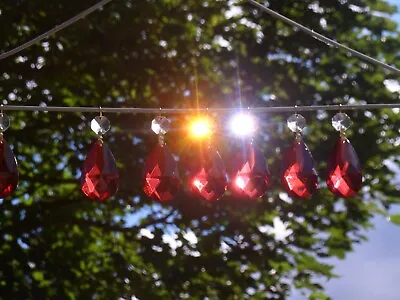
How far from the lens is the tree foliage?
11.1 meters

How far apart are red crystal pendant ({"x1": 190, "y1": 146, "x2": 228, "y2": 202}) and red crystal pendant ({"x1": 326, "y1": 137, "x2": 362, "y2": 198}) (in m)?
0.51

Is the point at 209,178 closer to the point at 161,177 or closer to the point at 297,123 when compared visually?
the point at 161,177

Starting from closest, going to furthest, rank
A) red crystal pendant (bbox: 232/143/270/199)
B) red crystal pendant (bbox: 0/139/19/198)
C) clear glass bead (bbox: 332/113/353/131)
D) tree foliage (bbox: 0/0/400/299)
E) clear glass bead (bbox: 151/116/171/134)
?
red crystal pendant (bbox: 0/139/19/198) → red crystal pendant (bbox: 232/143/270/199) → clear glass bead (bbox: 151/116/171/134) → clear glass bead (bbox: 332/113/353/131) → tree foliage (bbox: 0/0/400/299)

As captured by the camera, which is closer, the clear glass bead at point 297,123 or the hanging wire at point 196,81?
the clear glass bead at point 297,123

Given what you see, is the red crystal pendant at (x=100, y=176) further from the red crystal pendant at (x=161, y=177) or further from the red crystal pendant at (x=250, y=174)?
the red crystal pendant at (x=250, y=174)

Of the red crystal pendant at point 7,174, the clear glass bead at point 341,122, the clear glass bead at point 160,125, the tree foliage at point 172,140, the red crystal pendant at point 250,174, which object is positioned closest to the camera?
the red crystal pendant at point 7,174

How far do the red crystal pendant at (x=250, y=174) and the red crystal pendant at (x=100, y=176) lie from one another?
568 mm

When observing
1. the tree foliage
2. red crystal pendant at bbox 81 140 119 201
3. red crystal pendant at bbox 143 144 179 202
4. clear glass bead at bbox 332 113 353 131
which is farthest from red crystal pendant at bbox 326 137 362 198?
the tree foliage

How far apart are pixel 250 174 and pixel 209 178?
194mm

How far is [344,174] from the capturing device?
399 centimetres

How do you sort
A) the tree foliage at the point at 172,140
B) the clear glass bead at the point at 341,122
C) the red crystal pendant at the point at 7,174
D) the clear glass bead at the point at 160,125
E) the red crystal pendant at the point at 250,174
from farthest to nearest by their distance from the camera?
the tree foliage at the point at 172,140 < the clear glass bead at the point at 341,122 < the clear glass bead at the point at 160,125 < the red crystal pendant at the point at 250,174 < the red crystal pendant at the point at 7,174

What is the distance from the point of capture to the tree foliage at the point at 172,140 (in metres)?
11.1

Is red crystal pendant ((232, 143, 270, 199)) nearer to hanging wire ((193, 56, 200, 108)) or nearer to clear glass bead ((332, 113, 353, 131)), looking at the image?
clear glass bead ((332, 113, 353, 131))

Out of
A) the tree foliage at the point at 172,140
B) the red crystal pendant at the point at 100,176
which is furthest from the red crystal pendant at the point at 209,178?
the tree foliage at the point at 172,140
